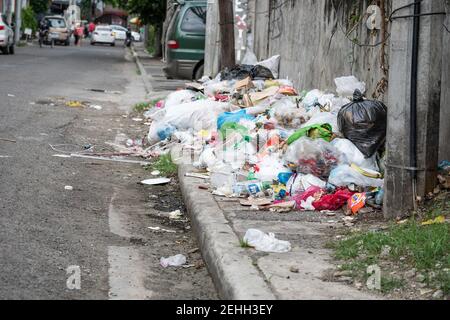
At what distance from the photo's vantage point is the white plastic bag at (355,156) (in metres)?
7.20

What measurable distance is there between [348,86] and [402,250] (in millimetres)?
4103

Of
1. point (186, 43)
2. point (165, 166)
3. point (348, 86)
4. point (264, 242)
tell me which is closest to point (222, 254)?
point (264, 242)

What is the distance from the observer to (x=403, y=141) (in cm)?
603

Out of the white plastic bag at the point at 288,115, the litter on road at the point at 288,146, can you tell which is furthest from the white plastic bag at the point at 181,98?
the white plastic bag at the point at 288,115

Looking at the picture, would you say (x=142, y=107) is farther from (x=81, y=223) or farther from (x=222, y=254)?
(x=222, y=254)

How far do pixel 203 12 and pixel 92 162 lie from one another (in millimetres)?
11558

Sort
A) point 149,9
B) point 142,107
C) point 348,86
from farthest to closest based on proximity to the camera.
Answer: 1. point 149,9
2. point 142,107
3. point 348,86

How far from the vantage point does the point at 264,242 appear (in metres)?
5.41

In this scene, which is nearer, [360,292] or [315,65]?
[360,292]

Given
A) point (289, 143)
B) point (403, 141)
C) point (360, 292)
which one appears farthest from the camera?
point (289, 143)

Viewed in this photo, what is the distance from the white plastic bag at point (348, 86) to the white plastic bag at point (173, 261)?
3900mm

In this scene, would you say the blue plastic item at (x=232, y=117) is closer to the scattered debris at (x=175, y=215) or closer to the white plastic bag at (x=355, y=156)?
the white plastic bag at (x=355, y=156)

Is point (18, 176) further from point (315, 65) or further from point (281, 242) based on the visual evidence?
point (315, 65)

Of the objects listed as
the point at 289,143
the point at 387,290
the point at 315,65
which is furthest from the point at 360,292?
the point at 315,65
